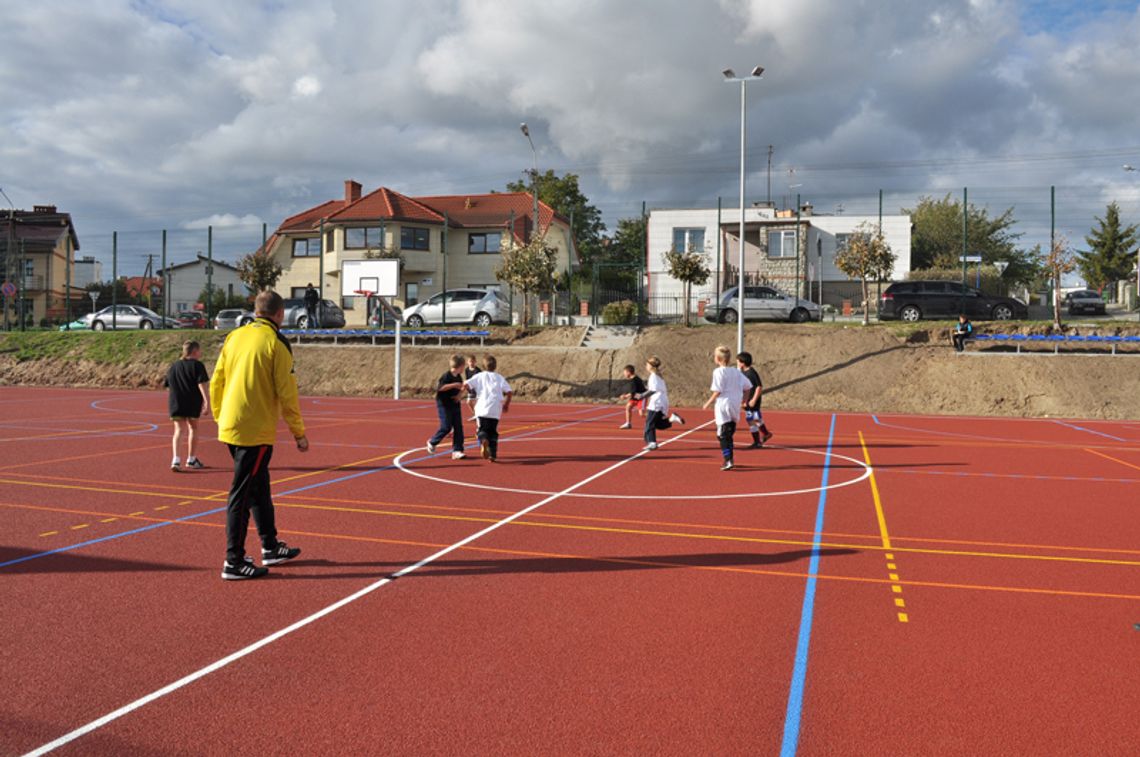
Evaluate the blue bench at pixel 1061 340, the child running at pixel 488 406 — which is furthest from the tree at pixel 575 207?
the child running at pixel 488 406

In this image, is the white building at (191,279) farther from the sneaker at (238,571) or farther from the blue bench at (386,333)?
the sneaker at (238,571)

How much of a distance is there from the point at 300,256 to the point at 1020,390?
4091cm

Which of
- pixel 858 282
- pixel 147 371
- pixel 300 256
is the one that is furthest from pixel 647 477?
pixel 300 256

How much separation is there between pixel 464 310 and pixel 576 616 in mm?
29909

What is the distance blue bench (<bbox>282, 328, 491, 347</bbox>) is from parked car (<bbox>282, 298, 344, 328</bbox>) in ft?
2.03

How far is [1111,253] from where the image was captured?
203 ft

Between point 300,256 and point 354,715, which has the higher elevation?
point 300,256

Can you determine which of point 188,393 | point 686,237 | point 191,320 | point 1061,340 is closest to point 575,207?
point 686,237

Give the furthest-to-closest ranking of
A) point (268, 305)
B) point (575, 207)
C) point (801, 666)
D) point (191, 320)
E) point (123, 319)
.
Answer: point (575, 207) → point (191, 320) → point (123, 319) → point (268, 305) → point (801, 666)

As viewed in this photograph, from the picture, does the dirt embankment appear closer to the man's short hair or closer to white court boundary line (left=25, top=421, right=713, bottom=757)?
white court boundary line (left=25, top=421, right=713, bottom=757)

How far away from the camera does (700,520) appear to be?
847cm

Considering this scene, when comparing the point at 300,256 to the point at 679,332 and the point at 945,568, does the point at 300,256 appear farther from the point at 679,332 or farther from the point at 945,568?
the point at 945,568

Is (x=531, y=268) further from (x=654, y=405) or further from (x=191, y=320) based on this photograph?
(x=191, y=320)

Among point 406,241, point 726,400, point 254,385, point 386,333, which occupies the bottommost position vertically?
point 726,400
